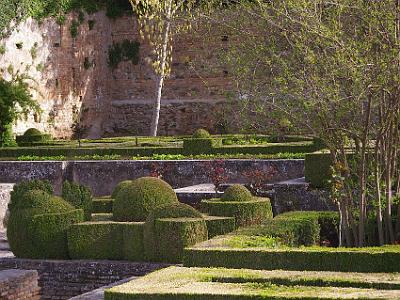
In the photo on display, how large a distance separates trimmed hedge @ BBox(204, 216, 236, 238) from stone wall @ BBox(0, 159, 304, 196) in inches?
207

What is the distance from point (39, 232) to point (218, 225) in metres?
2.21

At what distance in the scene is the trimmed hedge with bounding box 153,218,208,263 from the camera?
10219 mm

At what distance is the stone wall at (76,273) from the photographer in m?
10.5

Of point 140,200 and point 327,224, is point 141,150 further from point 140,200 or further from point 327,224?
point 327,224

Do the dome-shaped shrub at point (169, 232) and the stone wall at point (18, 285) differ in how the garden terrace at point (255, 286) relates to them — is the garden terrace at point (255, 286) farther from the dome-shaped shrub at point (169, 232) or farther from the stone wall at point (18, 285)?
the stone wall at point (18, 285)

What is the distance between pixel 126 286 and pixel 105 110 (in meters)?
26.1

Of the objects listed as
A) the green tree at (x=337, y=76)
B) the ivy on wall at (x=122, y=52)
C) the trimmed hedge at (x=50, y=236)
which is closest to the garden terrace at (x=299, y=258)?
the green tree at (x=337, y=76)

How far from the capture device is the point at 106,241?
1098 centimetres

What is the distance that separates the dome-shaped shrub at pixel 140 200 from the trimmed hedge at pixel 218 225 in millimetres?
666

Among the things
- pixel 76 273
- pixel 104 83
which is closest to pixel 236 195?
pixel 76 273

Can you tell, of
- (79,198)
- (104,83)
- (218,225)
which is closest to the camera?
(218,225)

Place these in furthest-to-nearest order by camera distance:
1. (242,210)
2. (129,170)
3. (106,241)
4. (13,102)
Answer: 1. (13,102)
2. (129,170)
3. (242,210)
4. (106,241)

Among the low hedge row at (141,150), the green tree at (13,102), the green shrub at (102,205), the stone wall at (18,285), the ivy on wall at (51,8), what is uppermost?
the ivy on wall at (51,8)

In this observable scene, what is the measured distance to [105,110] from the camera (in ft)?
108
